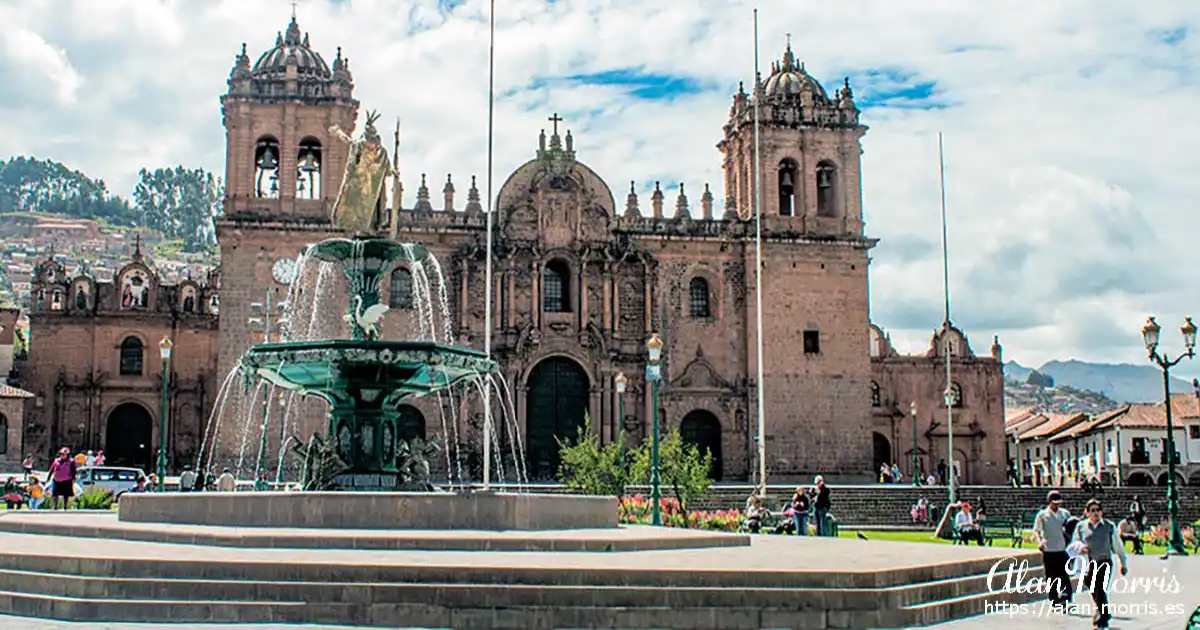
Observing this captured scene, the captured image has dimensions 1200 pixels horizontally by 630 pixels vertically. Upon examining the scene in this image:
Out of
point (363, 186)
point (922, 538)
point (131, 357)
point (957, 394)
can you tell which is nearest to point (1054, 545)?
point (363, 186)

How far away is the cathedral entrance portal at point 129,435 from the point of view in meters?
45.7

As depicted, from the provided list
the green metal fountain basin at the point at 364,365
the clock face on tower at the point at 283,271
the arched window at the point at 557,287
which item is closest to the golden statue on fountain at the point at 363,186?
the green metal fountain basin at the point at 364,365

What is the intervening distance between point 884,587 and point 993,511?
24.2 m

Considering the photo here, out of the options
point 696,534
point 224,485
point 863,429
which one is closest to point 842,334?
point 863,429

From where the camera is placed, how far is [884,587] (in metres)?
11.1

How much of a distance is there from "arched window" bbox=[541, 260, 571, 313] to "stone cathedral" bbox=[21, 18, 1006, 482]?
0.04 metres

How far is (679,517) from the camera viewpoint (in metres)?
26.7

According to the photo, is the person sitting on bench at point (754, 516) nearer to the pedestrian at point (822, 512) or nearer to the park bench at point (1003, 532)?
the pedestrian at point (822, 512)

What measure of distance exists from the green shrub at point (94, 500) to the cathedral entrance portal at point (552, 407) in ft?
49.8

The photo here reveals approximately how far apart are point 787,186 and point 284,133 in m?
16.2

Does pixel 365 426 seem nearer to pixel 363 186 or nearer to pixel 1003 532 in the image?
pixel 363 186

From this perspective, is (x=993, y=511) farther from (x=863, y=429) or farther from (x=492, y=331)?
(x=492, y=331)

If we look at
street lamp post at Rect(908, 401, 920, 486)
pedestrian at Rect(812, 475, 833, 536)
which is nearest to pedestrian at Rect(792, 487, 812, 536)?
pedestrian at Rect(812, 475, 833, 536)

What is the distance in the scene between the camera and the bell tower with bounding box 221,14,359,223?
38.7m
